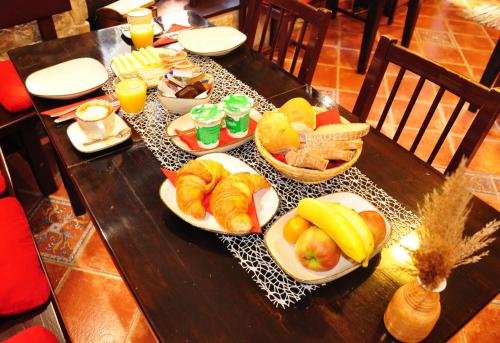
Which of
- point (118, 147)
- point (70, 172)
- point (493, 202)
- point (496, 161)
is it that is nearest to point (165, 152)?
point (118, 147)

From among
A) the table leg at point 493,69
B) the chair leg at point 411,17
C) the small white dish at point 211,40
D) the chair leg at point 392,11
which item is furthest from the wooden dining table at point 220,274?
the chair leg at point 392,11

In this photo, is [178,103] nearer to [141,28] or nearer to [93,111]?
[93,111]

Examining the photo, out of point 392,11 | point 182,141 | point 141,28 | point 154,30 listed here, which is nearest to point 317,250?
point 182,141

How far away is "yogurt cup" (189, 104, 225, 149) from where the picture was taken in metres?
1.01

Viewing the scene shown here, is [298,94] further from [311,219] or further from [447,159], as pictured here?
[447,159]

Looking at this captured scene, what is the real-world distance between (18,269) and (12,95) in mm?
949

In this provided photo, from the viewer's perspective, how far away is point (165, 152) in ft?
3.57

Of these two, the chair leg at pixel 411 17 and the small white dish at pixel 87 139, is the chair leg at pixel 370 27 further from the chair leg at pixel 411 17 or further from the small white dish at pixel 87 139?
the small white dish at pixel 87 139

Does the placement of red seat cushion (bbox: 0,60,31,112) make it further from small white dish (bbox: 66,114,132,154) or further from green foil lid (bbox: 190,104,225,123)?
green foil lid (bbox: 190,104,225,123)

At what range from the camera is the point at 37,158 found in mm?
1772

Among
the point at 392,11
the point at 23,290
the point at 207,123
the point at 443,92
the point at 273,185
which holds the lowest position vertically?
the point at 23,290

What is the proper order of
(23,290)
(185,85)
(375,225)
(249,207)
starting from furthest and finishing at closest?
(185,85) → (23,290) → (249,207) → (375,225)

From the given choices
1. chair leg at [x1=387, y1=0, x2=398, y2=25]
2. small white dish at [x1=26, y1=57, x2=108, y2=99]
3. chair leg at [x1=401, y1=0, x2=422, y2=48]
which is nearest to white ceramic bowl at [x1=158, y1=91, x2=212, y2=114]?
small white dish at [x1=26, y1=57, x2=108, y2=99]

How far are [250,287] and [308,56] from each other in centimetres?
100
